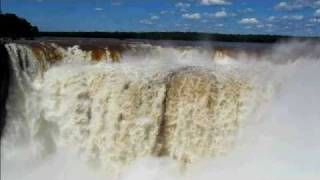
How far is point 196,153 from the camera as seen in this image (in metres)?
13.0

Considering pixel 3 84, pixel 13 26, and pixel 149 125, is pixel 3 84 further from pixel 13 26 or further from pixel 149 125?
pixel 13 26

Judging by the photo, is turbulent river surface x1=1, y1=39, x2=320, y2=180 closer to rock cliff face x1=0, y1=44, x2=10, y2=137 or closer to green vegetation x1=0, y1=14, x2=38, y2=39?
rock cliff face x1=0, y1=44, x2=10, y2=137

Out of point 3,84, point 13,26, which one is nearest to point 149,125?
point 3,84

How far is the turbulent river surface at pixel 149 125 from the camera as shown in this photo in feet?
42.3

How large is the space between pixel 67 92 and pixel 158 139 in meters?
2.26

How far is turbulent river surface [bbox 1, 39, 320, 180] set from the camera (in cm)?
1288

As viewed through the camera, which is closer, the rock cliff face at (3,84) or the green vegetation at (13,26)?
the rock cliff face at (3,84)

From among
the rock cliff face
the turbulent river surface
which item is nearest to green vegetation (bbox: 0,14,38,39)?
the rock cliff face

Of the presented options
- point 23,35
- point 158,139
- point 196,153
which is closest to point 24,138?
point 158,139

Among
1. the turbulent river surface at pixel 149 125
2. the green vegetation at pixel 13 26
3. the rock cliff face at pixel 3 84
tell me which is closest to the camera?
the turbulent river surface at pixel 149 125

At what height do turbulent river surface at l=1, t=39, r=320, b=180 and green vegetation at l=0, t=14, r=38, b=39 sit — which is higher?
green vegetation at l=0, t=14, r=38, b=39

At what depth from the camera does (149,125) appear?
13.2 m

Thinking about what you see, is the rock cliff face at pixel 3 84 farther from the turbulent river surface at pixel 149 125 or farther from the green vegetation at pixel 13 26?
the green vegetation at pixel 13 26

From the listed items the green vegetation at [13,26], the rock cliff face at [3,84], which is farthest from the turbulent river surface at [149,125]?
the green vegetation at [13,26]
